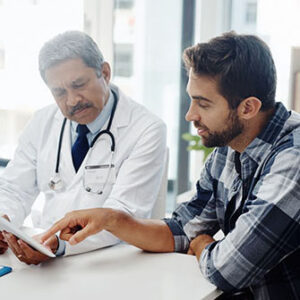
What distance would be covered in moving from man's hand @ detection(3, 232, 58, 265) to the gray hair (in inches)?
26.8

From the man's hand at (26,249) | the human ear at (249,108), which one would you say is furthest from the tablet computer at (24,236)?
the human ear at (249,108)

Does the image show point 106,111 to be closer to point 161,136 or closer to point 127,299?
point 161,136

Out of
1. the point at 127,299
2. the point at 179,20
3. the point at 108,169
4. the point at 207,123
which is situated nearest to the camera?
the point at 127,299

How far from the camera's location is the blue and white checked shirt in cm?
135

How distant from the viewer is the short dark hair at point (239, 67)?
147 cm

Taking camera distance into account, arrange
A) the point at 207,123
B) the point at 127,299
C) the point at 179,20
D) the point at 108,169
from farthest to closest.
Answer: the point at 179,20 < the point at 108,169 < the point at 207,123 < the point at 127,299

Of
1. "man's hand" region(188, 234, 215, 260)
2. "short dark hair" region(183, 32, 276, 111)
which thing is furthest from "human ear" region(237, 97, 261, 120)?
"man's hand" region(188, 234, 215, 260)

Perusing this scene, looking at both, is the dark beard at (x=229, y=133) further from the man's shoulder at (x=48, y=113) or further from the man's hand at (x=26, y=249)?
the man's shoulder at (x=48, y=113)

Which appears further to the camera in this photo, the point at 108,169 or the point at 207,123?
the point at 108,169

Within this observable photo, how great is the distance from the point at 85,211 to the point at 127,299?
1.22 ft

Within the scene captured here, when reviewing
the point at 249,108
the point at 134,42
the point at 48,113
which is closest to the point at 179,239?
the point at 249,108

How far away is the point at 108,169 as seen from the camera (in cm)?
198

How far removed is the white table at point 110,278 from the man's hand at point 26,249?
19 mm

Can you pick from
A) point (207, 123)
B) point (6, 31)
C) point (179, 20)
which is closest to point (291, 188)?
point (207, 123)
